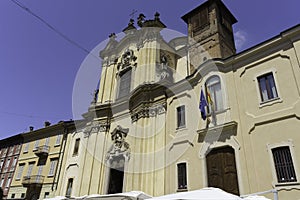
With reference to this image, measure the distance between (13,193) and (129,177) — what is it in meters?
18.0

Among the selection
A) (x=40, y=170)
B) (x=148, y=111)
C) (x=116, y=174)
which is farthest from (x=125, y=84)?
(x=40, y=170)

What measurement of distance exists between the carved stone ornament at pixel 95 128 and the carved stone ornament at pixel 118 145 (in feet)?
4.52

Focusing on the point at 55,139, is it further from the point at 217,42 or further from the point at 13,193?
the point at 217,42

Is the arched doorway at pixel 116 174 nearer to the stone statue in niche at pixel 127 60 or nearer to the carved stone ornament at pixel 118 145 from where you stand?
the carved stone ornament at pixel 118 145

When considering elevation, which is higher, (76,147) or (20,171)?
(76,147)

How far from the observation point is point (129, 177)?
1555 cm

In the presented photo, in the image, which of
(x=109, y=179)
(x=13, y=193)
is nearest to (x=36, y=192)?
(x=13, y=193)

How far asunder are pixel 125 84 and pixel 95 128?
444 centimetres

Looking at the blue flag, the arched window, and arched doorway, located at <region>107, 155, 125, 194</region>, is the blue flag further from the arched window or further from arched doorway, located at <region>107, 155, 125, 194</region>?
arched doorway, located at <region>107, 155, 125, 194</region>

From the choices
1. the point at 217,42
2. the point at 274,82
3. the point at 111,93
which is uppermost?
the point at 217,42

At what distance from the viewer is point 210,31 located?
1853cm

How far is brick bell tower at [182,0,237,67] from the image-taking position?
18.0m

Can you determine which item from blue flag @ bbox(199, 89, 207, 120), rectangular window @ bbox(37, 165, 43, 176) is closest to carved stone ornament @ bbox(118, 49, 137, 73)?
blue flag @ bbox(199, 89, 207, 120)

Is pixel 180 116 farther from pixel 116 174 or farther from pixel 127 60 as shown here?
pixel 127 60
